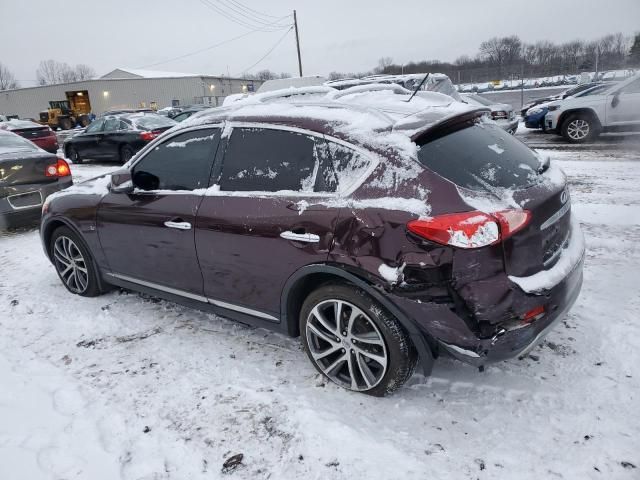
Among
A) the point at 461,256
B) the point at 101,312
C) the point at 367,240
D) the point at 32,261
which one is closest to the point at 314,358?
the point at 367,240

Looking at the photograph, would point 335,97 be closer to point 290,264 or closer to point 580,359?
point 290,264

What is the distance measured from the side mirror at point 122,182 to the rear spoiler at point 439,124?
2.21 metres

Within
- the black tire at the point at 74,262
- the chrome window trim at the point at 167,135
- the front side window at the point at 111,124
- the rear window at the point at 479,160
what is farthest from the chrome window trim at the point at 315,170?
the front side window at the point at 111,124

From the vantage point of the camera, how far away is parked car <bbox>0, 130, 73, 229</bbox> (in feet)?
20.4

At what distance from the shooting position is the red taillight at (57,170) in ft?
22.1

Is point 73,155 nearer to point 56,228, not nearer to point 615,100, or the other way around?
point 56,228

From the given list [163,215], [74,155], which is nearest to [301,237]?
[163,215]

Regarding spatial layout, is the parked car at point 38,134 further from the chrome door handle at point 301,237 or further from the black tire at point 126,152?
the chrome door handle at point 301,237

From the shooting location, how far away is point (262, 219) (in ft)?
9.14

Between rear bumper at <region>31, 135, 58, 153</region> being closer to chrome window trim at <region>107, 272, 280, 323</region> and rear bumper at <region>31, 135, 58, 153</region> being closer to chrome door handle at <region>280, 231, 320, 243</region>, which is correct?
chrome window trim at <region>107, 272, 280, 323</region>

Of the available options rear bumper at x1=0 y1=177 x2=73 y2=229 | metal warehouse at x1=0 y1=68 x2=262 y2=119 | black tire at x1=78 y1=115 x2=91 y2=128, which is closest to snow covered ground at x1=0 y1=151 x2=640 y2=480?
rear bumper at x1=0 y1=177 x2=73 y2=229

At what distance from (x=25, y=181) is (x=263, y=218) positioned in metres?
→ 5.35

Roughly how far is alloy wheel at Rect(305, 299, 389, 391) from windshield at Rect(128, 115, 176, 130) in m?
11.5

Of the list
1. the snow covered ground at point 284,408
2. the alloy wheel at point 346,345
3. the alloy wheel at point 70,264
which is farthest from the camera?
the alloy wheel at point 70,264
